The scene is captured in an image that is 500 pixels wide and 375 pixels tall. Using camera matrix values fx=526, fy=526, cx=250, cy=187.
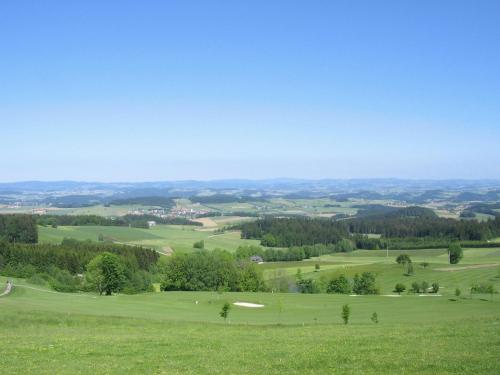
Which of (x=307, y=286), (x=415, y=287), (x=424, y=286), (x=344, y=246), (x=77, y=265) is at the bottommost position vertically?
(x=344, y=246)

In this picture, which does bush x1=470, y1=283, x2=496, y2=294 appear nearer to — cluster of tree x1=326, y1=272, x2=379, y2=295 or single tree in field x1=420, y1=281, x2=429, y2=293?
single tree in field x1=420, y1=281, x2=429, y2=293

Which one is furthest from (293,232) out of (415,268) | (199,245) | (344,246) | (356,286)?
(356,286)

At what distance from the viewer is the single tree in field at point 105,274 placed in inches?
3221

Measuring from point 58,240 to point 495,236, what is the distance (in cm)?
12297

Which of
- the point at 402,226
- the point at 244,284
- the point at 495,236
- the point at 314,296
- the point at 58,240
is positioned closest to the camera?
the point at 314,296

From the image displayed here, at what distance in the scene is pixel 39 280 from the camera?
84812 mm

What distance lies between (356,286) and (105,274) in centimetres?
4049

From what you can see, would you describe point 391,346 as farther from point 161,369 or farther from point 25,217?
point 25,217

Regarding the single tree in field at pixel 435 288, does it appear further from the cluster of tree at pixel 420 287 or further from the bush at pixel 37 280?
the bush at pixel 37 280

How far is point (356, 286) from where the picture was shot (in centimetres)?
8644

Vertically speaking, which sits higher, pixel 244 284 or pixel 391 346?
pixel 391 346

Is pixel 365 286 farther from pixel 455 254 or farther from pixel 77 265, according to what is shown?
pixel 77 265

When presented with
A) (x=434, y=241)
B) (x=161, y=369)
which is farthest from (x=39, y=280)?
(x=434, y=241)

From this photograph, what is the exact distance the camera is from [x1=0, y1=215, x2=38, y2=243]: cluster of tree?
445 ft
